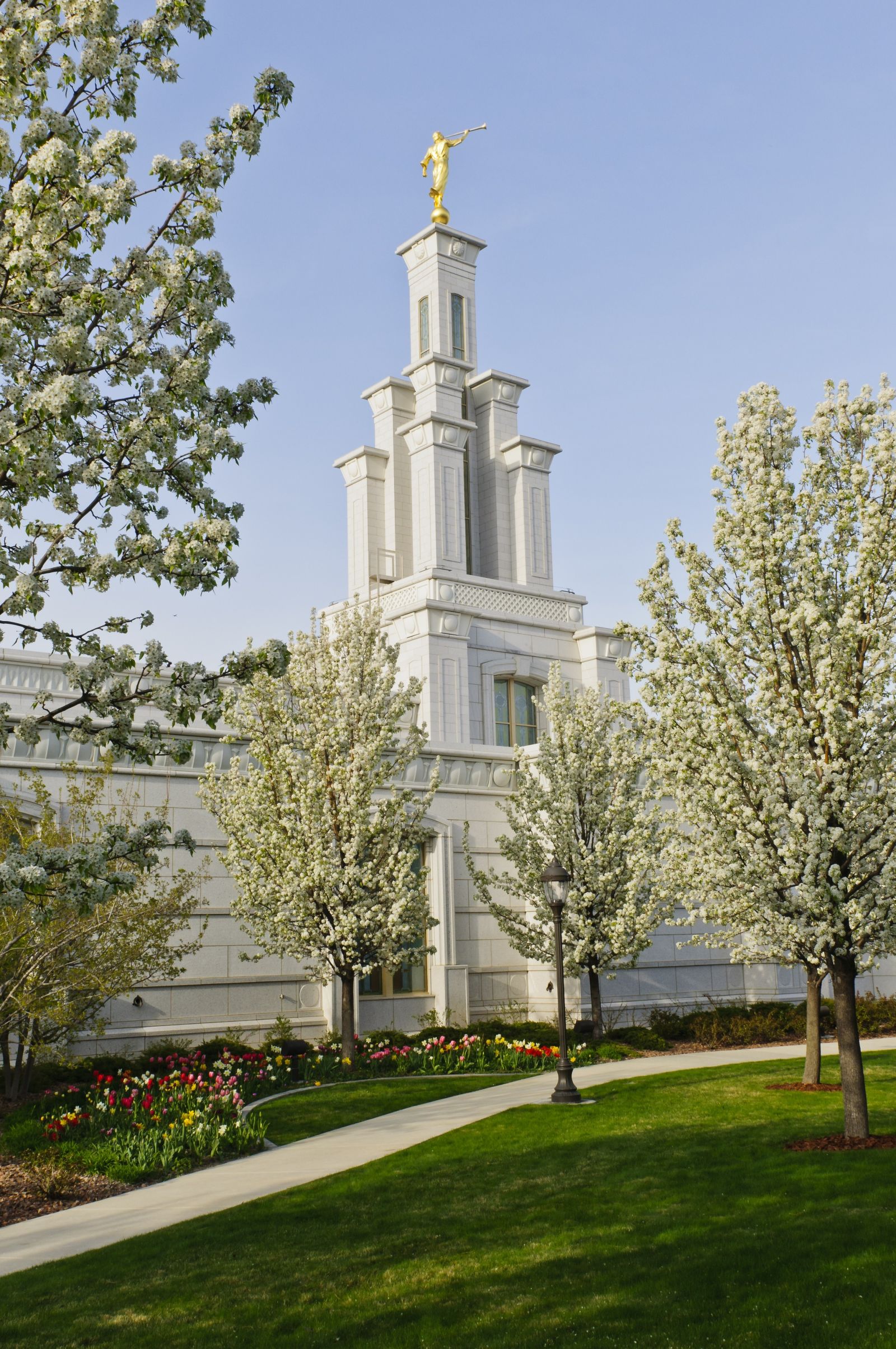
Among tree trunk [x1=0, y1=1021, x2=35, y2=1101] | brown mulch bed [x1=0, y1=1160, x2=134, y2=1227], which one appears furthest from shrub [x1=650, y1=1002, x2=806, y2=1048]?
brown mulch bed [x1=0, y1=1160, x2=134, y2=1227]

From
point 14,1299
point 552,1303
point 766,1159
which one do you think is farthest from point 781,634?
point 14,1299

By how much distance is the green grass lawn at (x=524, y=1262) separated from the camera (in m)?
7.14

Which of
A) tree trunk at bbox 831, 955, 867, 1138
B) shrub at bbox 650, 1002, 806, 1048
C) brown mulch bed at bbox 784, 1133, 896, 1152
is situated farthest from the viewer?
shrub at bbox 650, 1002, 806, 1048

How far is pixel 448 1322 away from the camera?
730cm

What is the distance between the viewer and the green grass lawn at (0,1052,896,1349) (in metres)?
7.14

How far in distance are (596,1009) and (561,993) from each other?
254 inches

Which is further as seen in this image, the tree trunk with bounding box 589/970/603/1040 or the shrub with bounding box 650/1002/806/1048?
the shrub with bounding box 650/1002/806/1048

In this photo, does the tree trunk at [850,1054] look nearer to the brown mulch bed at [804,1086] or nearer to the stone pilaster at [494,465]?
the brown mulch bed at [804,1086]

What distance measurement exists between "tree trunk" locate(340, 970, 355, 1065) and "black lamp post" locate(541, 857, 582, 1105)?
160 inches

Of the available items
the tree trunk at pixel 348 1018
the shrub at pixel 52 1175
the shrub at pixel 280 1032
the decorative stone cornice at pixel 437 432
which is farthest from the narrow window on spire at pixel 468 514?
the shrub at pixel 52 1175

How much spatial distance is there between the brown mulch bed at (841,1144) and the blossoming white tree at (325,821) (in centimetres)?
787

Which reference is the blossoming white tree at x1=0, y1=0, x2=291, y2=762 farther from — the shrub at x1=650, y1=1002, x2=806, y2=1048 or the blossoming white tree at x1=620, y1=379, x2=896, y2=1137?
the shrub at x1=650, y1=1002, x2=806, y2=1048

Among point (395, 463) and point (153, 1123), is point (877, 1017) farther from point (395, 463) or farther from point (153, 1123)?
point (395, 463)

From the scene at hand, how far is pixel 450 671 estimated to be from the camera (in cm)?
3036
